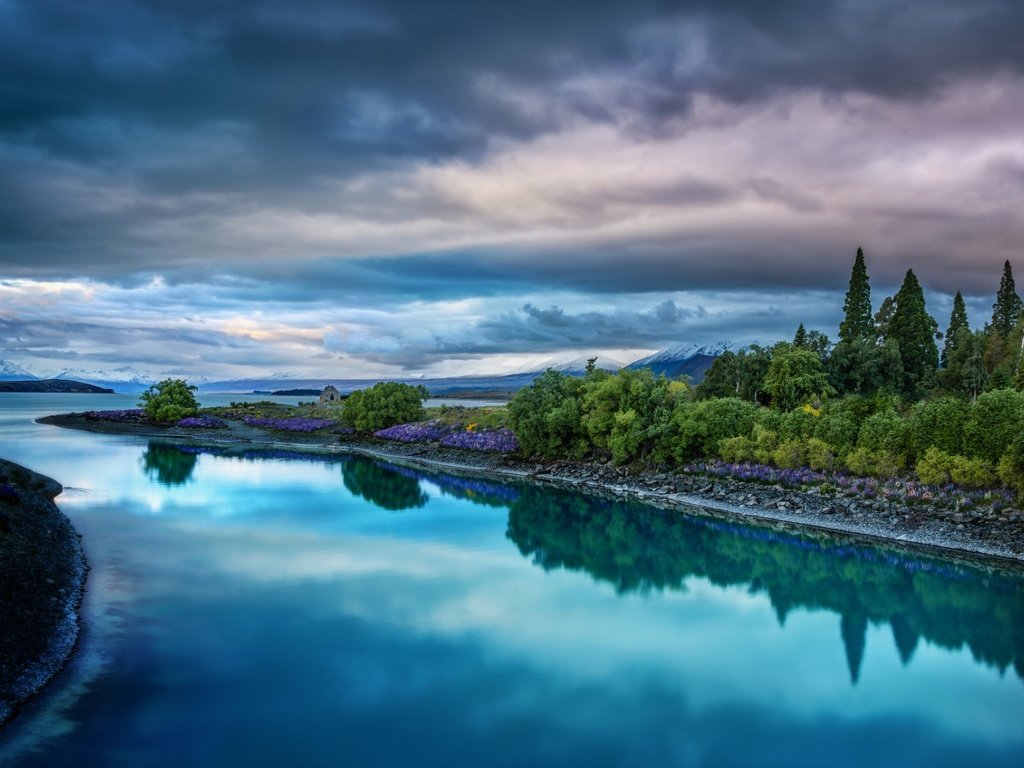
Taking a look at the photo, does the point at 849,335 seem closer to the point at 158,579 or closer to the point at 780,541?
the point at 780,541

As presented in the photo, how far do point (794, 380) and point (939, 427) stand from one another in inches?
772

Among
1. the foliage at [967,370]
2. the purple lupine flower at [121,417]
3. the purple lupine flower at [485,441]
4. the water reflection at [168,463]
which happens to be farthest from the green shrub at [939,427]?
the purple lupine flower at [121,417]

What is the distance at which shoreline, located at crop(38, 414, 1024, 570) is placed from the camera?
28.1m

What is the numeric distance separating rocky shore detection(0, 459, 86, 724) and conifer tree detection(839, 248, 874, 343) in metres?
62.0

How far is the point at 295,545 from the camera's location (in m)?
31.1

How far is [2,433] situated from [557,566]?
265 feet

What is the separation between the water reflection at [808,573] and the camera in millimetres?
21594

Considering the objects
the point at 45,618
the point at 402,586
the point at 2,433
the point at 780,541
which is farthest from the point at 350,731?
the point at 2,433

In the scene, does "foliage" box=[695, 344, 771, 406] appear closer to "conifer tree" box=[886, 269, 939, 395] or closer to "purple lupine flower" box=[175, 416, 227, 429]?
"conifer tree" box=[886, 269, 939, 395]

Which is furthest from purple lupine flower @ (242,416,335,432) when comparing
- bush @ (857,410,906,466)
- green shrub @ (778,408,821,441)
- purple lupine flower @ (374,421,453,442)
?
bush @ (857,410,906,466)

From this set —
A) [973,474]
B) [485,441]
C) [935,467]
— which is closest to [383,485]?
[485,441]

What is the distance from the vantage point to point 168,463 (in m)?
61.4

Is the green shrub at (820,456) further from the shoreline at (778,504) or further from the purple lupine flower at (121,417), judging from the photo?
the purple lupine flower at (121,417)

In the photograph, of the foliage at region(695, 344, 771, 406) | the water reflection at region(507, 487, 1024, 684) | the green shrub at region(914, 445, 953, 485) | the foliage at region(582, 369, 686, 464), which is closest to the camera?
→ the water reflection at region(507, 487, 1024, 684)
